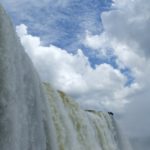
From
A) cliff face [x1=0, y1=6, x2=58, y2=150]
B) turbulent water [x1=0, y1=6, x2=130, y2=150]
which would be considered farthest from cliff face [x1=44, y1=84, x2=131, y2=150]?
cliff face [x1=0, y1=6, x2=58, y2=150]

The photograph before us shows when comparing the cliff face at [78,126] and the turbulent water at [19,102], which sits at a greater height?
the cliff face at [78,126]

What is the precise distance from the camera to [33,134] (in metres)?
10.6

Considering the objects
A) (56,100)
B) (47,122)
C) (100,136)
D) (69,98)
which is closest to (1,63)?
(47,122)

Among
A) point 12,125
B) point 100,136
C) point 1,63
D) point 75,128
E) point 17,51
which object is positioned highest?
point 100,136

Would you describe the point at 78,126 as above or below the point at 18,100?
above

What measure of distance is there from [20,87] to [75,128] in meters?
9.87

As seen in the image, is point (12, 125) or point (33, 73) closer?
point (12, 125)

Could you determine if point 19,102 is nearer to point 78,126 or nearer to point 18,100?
point 18,100

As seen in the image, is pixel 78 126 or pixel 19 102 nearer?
pixel 19 102

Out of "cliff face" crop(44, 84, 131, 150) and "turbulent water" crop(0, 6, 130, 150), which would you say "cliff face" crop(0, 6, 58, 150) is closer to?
"turbulent water" crop(0, 6, 130, 150)

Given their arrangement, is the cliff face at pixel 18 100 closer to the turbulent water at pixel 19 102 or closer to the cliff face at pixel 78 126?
the turbulent water at pixel 19 102

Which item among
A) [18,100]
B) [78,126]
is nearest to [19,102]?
[18,100]

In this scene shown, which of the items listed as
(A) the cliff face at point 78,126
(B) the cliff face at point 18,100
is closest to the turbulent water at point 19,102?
(B) the cliff face at point 18,100

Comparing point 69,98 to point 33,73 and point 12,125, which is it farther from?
point 12,125
